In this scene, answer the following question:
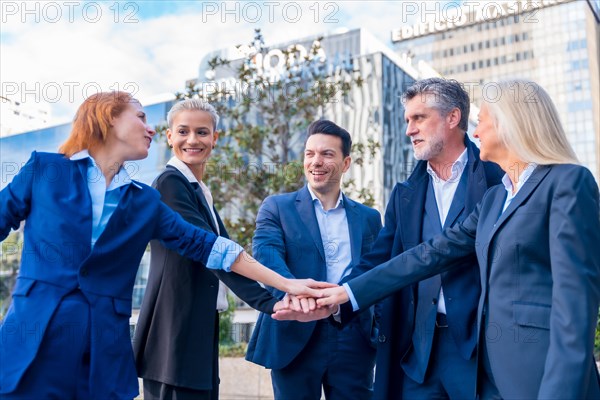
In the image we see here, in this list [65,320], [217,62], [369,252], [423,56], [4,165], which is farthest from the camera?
[423,56]

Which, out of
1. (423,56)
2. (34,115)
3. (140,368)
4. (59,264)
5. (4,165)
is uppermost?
(423,56)

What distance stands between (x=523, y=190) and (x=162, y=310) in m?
1.77

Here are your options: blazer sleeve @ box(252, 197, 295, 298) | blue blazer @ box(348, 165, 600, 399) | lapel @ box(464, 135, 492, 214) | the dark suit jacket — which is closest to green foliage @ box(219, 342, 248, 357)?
blazer sleeve @ box(252, 197, 295, 298)

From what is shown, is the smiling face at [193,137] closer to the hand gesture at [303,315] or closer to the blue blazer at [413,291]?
the hand gesture at [303,315]

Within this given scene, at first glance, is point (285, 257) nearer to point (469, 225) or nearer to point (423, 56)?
point (469, 225)

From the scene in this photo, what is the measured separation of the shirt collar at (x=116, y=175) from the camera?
94.0 inches

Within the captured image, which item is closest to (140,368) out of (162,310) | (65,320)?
(162,310)

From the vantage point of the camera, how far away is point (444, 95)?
3232 mm

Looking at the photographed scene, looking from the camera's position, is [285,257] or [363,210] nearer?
[285,257]

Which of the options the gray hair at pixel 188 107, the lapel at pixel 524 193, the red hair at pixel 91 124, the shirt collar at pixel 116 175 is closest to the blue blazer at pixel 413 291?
the lapel at pixel 524 193

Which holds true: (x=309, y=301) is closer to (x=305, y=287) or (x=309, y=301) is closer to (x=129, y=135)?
(x=305, y=287)

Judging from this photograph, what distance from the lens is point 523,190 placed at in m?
2.36

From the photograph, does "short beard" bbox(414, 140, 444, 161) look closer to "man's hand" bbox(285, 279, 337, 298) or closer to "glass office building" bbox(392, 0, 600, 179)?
"man's hand" bbox(285, 279, 337, 298)

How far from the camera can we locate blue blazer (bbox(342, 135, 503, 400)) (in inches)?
110
